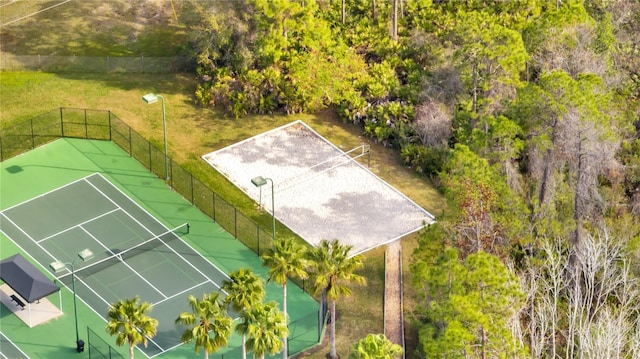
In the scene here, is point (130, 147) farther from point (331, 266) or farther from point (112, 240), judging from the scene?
point (331, 266)

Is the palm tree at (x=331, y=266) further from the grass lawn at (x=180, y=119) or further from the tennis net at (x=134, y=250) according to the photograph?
the tennis net at (x=134, y=250)

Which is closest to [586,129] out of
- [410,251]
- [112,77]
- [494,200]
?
[494,200]

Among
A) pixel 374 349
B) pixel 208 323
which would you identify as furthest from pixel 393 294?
pixel 208 323

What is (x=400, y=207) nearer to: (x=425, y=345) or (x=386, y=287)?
(x=386, y=287)

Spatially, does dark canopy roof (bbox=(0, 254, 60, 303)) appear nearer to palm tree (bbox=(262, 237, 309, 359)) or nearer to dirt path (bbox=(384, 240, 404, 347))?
palm tree (bbox=(262, 237, 309, 359))

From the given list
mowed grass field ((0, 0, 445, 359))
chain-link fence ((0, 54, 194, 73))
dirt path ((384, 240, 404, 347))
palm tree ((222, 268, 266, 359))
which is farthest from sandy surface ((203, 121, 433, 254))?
palm tree ((222, 268, 266, 359))

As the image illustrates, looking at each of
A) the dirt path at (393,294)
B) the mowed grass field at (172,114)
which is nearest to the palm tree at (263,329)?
the dirt path at (393,294)
